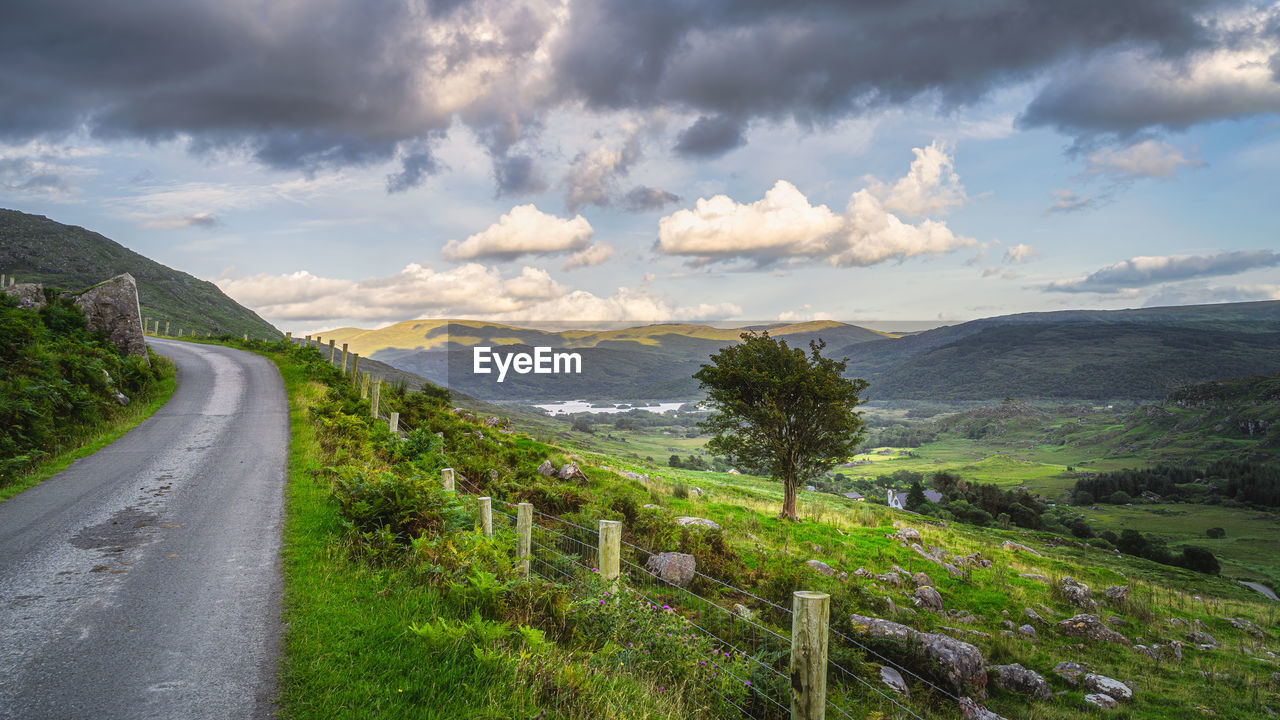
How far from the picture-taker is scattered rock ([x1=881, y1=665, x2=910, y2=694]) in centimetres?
1127

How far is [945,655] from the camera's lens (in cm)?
1254

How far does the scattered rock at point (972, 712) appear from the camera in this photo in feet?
35.4

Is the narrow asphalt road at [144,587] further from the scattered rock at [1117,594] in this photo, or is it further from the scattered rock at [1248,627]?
the scattered rock at [1248,627]

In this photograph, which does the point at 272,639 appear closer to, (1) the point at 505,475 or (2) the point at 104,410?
(1) the point at 505,475

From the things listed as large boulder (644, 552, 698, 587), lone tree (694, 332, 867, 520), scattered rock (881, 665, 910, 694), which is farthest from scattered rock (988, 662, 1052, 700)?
lone tree (694, 332, 867, 520)

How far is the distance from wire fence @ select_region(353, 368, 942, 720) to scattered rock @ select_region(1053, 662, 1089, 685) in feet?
15.0

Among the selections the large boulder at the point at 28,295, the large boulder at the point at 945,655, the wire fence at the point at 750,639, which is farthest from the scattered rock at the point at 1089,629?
the large boulder at the point at 28,295

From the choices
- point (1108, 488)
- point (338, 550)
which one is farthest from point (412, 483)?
point (1108, 488)

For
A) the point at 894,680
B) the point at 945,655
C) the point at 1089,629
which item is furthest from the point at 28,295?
the point at 1089,629

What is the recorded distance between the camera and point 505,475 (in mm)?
20484

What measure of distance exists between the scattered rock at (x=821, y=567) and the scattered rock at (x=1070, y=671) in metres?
6.31

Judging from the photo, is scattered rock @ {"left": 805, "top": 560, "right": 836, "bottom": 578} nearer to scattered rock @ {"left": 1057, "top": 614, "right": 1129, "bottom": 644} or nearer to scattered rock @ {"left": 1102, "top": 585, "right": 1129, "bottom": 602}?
scattered rock @ {"left": 1057, "top": 614, "right": 1129, "bottom": 644}

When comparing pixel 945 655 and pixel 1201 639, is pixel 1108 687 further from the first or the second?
pixel 1201 639

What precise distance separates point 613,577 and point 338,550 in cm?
482
